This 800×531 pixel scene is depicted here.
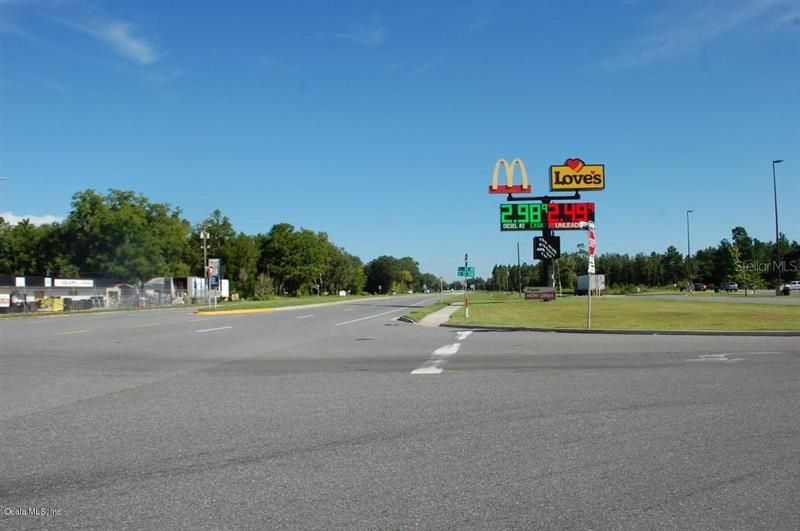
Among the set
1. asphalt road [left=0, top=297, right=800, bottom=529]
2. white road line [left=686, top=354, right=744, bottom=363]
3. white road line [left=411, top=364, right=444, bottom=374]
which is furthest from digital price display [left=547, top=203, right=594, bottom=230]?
white road line [left=411, top=364, right=444, bottom=374]

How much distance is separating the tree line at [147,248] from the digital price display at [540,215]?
154 ft

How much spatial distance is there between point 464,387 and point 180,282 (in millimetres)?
85616

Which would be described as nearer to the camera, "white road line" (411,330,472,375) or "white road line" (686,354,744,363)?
"white road line" (411,330,472,375)

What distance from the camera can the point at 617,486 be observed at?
5242 millimetres

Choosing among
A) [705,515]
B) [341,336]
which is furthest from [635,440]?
[341,336]

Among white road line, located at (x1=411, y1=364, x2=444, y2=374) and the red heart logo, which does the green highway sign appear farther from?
white road line, located at (x1=411, y1=364, x2=444, y2=374)

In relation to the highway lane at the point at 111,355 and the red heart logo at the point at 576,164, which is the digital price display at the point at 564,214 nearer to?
the red heart logo at the point at 576,164

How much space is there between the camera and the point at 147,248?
84.1 m

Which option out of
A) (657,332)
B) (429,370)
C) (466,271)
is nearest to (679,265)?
(466,271)

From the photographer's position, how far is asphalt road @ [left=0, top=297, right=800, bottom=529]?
474 centimetres

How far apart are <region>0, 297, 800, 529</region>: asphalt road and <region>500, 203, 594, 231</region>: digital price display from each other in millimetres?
34822

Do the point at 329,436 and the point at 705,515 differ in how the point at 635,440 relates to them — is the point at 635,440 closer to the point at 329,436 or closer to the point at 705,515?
the point at 705,515

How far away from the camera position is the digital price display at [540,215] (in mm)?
47531

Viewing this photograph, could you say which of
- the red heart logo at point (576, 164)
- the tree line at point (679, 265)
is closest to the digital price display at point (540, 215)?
the red heart logo at point (576, 164)
